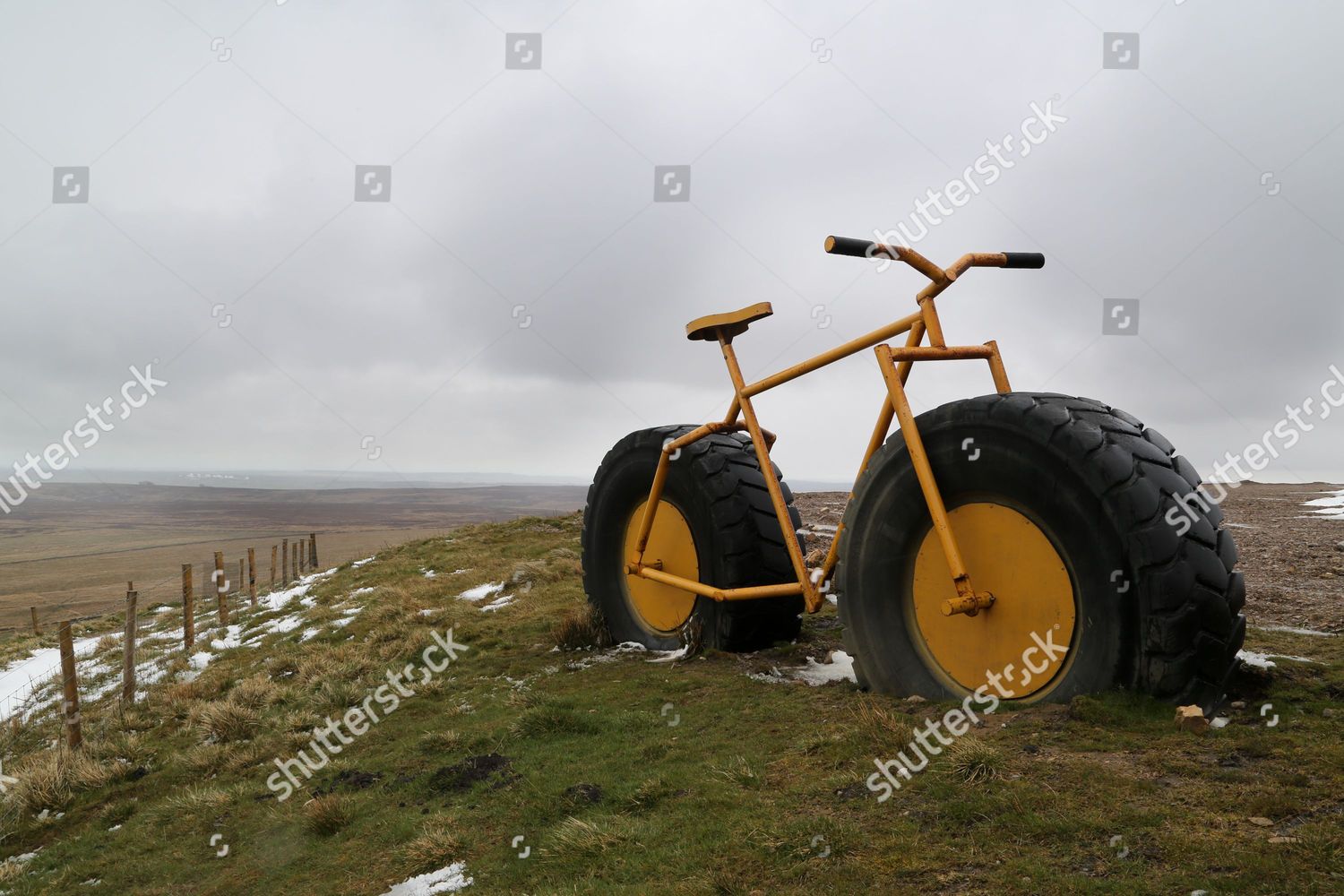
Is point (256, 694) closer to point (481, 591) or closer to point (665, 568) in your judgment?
point (481, 591)

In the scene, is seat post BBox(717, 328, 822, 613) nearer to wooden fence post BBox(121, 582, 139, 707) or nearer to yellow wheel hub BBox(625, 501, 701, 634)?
yellow wheel hub BBox(625, 501, 701, 634)

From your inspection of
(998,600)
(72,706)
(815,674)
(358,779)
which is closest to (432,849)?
(358,779)

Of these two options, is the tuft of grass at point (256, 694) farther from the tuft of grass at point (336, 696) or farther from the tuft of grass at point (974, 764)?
the tuft of grass at point (974, 764)

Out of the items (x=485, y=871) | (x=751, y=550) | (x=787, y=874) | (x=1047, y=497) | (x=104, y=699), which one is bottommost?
(x=104, y=699)

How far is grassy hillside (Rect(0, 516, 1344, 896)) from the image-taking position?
2475mm

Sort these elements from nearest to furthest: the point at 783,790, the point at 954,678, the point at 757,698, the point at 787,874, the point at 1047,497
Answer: the point at 787,874 < the point at 783,790 < the point at 1047,497 < the point at 954,678 < the point at 757,698

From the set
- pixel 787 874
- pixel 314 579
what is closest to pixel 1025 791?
pixel 787 874

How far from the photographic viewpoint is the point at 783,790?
331 cm

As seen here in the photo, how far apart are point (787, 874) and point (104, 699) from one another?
12.1 metres

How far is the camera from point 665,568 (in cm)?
705

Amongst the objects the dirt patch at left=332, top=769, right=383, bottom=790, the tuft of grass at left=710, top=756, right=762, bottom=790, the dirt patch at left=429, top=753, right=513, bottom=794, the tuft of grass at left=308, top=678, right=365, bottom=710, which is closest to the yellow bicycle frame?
the tuft of grass at left=710, top=756, right=762, bottom=790

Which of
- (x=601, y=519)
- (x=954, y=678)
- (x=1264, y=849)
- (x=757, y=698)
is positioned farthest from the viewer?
(x=601, y=519)

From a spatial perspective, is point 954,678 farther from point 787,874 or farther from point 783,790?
point 787,874

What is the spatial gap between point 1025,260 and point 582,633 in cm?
521
